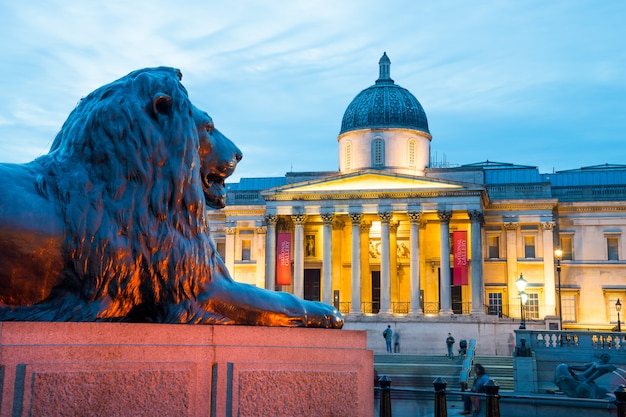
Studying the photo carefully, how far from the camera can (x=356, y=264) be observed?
47.5 meters

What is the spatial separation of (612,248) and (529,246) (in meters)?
6.04

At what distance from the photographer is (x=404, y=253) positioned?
166 feet

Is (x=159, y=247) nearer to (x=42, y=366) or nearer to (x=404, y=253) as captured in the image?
(x=42, y=366)

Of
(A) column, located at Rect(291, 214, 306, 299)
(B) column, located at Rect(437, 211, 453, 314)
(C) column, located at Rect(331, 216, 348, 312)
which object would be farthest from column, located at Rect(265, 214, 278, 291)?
(B) column, located at Rect(437, 211, 453, 314)

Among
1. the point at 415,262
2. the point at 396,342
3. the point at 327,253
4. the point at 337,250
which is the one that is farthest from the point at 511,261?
the point at 327,253

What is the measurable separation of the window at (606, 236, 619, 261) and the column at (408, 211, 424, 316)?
1409 centimetres

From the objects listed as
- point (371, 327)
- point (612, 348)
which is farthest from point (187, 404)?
point (371, 327)

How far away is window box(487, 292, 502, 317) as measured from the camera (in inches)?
1954

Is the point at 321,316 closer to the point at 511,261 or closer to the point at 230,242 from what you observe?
the point at 511,261

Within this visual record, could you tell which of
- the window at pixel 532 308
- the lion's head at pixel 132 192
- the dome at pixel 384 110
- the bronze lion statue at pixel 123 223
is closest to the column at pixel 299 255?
the dome at pixel 384 110

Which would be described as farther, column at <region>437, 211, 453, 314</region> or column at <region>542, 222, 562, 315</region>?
column at <region>542, 222, 562, 315</region>

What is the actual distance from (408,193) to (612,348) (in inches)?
886

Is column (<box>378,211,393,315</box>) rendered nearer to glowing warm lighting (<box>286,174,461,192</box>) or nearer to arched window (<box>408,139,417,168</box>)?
glowing warm lighting (<box>286,174,461,192</box>)

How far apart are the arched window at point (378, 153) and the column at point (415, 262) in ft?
23.5
